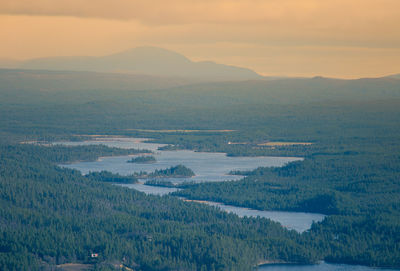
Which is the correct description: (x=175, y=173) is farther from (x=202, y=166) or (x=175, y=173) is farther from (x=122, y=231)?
(x=122, y=231)

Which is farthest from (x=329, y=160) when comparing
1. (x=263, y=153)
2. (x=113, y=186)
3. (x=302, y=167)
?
(x=113, y=186)

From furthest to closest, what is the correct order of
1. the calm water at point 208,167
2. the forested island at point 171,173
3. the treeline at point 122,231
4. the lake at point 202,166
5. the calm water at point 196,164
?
the calm water at point 196,164 → the forested island at point 171,173 → the lake at point 202,166 → the calm water at point 208,167 → the treeline at point 122,231

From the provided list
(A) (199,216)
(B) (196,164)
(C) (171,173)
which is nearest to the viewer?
(A) (199,216)

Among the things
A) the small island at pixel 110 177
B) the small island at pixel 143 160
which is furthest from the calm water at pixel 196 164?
the small island at pixel 110 177

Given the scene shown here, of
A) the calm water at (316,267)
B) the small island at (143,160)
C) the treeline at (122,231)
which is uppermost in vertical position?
the small island at (143,160)

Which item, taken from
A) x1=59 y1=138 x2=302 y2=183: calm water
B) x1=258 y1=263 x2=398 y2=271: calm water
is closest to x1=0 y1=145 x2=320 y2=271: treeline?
x1=258 y1=263 x2=398 y2=271: calm water

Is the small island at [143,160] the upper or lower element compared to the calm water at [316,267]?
upper

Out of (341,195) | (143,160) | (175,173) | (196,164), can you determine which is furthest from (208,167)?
(341,195)

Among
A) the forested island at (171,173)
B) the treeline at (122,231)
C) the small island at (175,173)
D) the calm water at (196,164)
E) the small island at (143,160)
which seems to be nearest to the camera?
the treeline at (122,231)

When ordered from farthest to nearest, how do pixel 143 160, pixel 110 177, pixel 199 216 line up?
pixel 143 160
pixel 110 177
pixel 199 216

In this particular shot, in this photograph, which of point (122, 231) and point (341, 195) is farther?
point (341, 195)

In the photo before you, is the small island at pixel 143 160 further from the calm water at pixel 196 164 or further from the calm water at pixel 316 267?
the calm water at pixel 316 267
